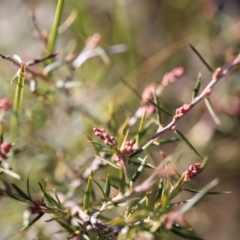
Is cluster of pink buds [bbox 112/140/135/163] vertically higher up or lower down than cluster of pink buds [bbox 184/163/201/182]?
higher up

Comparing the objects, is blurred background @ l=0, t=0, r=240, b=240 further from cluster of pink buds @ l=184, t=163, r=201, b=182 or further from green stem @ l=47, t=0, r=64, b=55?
cluster of pink buds @ l=184, t=163, r=201, b=182

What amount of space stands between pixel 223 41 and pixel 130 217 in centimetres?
62

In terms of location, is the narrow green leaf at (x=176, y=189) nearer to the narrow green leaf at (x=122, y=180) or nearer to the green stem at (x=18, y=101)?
the narrow green leaf at (x=122, y=180)

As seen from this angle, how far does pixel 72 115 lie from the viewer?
77 centimetres

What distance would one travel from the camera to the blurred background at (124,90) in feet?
2.18

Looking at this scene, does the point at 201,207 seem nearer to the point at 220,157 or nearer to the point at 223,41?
the point at 220,157

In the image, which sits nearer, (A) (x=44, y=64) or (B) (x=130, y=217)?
(B) (x=130, y=217)

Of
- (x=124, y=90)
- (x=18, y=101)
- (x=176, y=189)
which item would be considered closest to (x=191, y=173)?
(x=176, y=189)

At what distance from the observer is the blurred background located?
666mm

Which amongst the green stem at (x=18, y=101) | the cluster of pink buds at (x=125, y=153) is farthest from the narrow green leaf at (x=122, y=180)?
the green stem at (x=18, y=101)

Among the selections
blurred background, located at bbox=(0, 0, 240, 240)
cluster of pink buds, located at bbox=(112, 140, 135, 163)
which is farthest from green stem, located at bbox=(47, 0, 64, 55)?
cluster of pink buds, located at bbox=(112, 140, 135, 163)

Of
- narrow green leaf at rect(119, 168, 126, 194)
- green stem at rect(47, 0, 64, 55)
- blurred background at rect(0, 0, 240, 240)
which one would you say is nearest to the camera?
narrow green leaf at rect(119, 168, 126, 194)

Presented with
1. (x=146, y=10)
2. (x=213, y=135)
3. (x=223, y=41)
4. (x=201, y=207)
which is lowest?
(x=201, y=207)

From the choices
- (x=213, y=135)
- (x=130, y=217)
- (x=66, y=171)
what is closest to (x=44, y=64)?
(x=66, y=171)
